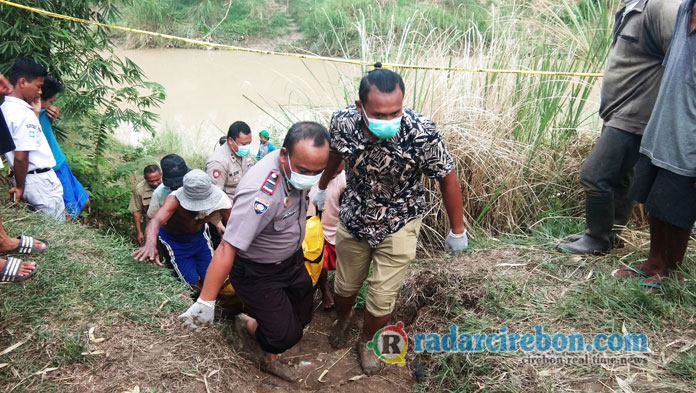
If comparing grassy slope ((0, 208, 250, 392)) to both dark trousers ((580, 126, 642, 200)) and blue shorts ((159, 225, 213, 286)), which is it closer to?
blue shorts ((159, 225, 213, 286))

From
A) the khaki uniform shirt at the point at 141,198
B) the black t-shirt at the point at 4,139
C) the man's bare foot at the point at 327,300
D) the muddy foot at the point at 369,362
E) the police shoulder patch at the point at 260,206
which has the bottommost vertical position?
the man's bare foot at the point at 327,300

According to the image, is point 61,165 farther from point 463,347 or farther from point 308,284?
point 463,347

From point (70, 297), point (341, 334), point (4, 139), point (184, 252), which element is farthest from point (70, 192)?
point (341, 334)

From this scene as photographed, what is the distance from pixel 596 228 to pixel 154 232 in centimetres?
274

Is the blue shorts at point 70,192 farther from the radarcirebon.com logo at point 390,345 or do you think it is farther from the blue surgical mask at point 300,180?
the radarcirebon.com logo at point 390,345

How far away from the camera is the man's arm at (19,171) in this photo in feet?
11.1

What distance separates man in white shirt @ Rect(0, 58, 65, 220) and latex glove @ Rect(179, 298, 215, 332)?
177 centimetres

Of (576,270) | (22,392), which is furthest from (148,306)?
(576,270)

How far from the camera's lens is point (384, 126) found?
2422mm

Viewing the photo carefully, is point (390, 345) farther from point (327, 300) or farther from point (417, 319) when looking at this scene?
point (327, 300)

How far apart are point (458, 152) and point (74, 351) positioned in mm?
2891

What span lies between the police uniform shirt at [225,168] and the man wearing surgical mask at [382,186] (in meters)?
1.68

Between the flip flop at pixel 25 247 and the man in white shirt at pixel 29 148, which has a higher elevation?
the man in white shirt at pixel 29 148

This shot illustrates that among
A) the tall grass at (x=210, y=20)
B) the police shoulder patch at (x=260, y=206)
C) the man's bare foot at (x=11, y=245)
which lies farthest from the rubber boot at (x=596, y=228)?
the tall grass at (x=210, y=20)
